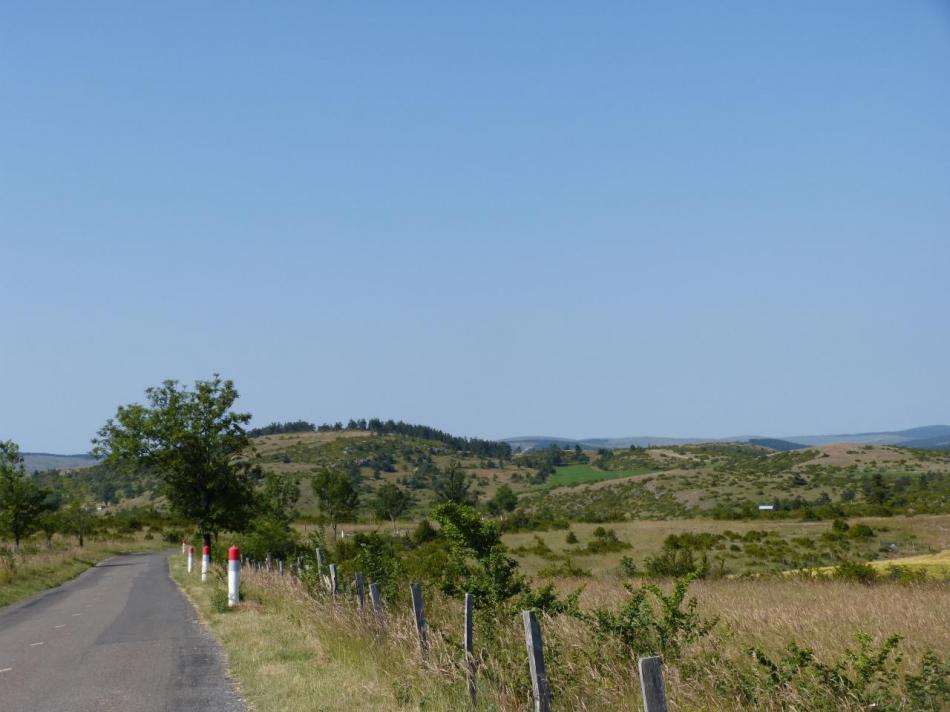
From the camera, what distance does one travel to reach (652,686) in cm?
479

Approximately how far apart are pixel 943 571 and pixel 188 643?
21672 mm

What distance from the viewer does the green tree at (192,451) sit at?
4256cm

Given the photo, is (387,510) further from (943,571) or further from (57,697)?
(57,697)

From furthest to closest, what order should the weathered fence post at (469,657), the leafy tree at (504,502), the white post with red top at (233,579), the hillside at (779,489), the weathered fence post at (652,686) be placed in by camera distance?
the leafy tree at (504,502)
the hillside at (779,489)
the white post with red top at (233,579)
the weathered fence post at (469,657)
the weathered fence post at (652,686)

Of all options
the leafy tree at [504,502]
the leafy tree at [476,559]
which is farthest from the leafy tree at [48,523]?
the leafy tree at [476,559]

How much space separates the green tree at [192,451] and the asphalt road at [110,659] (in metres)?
21.8

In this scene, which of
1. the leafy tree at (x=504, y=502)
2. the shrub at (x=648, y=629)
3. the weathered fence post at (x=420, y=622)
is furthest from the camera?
the leafy tree at (x=504, y=502)

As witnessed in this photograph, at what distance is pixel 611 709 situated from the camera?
6844 millimetres

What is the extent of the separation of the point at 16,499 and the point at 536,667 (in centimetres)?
5179

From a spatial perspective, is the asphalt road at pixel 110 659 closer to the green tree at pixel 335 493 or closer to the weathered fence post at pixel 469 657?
the weathered fence post at pixel 469 657

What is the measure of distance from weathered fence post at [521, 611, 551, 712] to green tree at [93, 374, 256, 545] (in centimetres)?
3771

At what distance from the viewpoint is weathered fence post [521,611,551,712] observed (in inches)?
255

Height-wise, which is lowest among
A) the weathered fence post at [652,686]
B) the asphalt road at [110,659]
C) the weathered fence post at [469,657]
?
the asphalt road at [110,659]

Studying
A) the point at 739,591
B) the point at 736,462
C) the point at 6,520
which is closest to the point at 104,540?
the point at 6,520
